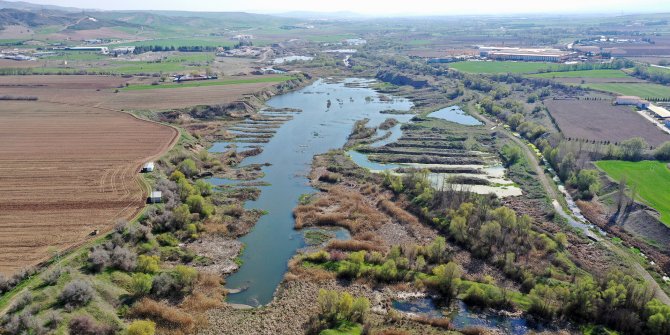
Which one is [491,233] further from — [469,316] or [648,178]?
[648,178]

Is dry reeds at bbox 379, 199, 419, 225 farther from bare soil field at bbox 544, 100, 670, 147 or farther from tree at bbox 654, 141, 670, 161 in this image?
bare soil field at bbox 544, 100, 670, 147

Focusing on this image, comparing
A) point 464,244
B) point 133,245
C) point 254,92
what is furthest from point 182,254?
point 254,92

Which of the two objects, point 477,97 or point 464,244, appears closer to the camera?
point 464,244

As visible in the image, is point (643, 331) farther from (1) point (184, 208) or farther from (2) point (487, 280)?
(1) point (184, 208)

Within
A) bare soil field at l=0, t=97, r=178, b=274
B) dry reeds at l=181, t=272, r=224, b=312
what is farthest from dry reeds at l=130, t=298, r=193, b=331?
bare soil field at l=0, t=97, r=178, b=274

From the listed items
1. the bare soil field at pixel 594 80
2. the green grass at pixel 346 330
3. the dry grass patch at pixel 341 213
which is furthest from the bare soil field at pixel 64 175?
the bare soil field at pixel 594 80

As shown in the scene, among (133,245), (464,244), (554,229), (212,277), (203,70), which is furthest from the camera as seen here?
(203,70)
